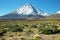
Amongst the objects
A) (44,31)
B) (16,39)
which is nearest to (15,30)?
(44,31)

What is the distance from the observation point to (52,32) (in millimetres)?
26297

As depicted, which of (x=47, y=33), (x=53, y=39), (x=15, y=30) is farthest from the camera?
(x=15, y=30)

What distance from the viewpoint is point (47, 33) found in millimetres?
26078

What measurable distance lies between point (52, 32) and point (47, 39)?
5.74 metres

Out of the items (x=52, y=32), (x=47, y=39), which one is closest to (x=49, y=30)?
(x=52, y=32)

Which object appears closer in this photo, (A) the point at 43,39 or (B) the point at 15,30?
(A) the point at 43,39

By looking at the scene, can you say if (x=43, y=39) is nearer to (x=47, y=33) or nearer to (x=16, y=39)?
(x=16, y=39)

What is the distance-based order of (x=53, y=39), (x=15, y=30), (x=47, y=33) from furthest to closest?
(x=15, y=30), (x=47, y=33), (x=53, y=39)

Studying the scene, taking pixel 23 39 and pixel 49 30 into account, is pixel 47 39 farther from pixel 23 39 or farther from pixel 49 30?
pixel 49 30

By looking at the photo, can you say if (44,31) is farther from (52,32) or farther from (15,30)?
(15,30)

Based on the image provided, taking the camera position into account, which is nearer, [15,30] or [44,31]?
[44,31]

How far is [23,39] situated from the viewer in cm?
2044

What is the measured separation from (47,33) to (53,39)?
5.74m

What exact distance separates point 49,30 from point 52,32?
593mm
